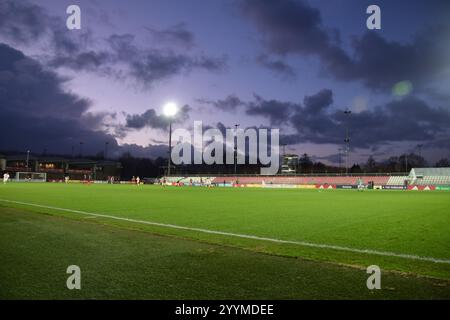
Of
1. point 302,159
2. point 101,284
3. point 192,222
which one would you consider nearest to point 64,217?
point 192,222

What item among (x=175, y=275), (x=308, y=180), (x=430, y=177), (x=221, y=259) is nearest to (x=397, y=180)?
(x=430, y=177)

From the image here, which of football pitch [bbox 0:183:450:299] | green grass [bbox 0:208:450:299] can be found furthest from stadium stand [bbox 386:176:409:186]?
green grass [bbox 0:208:450:299]

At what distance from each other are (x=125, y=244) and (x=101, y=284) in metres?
2.98

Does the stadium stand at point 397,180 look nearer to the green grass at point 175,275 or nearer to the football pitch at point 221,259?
the football pitch at point 221,259

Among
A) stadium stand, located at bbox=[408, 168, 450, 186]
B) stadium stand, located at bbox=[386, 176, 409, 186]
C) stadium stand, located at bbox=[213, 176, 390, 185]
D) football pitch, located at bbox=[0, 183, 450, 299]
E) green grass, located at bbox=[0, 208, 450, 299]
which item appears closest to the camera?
green grass, located at bbox=[0, 208, 450, 299]

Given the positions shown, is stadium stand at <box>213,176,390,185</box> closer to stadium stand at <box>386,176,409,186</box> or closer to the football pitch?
stadium stand at <box>386,176,409,186</box>

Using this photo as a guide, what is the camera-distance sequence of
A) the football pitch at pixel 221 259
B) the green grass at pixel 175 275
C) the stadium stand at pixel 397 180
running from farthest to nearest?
the stadium stand at pixel 397 180 < the football pitch at pixel 221 259 < the green grass at pixel 175 275

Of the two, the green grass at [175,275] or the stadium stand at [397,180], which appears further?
the stadium stand at [397,180]

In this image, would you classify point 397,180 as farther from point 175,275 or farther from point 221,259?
point 175,275

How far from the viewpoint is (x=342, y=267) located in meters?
5.89

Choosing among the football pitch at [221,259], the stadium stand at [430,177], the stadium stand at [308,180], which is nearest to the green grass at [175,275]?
the football pitch at [221,259]

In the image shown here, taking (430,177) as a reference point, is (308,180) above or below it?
below

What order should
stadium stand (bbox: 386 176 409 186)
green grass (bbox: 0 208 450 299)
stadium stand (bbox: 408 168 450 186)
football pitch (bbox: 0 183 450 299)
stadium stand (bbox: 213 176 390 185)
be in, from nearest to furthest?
green grass (bbox: 0 208 450 299)
football pitch (bbox: 0 183 450 299)
stadium stand (bbox: 408 168 450 186)
stadium stand (bbox: 386 176 409 186)
stadium stand (bbox: 213 176 390 185)
